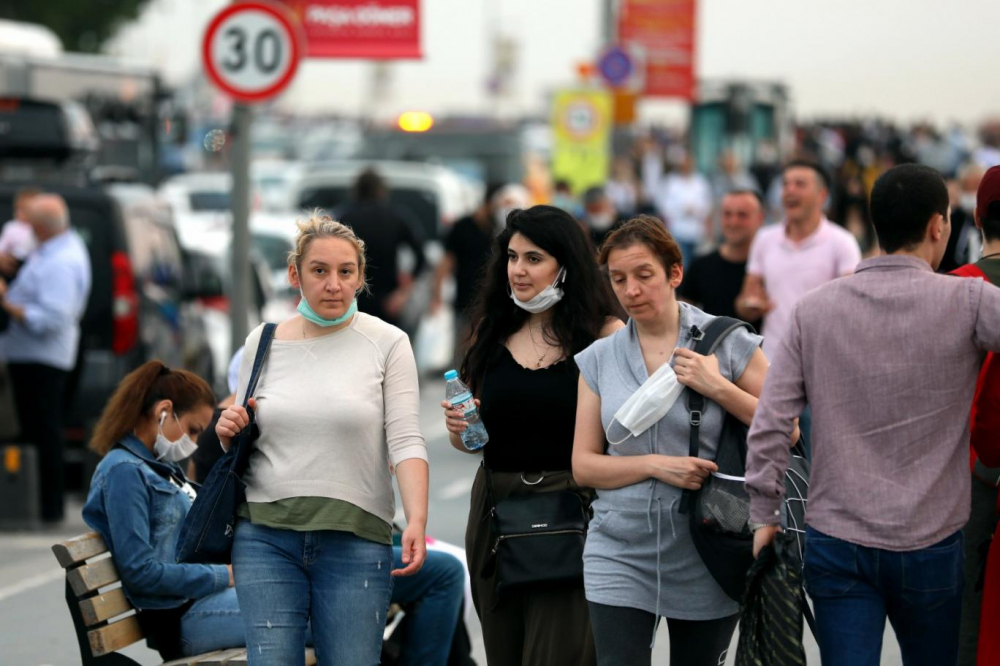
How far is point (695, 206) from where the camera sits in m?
24.0

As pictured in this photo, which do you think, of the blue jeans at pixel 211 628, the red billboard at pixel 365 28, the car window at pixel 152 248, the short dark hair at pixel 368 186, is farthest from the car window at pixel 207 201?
the blue jeans at pixel 211 628

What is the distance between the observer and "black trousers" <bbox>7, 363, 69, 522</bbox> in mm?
10594

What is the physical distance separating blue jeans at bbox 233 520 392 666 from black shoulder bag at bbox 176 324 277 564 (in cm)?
7

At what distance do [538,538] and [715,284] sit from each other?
4139 mm

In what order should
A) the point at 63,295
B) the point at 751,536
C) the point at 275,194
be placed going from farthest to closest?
the point at 275,194 < the point at 63,295 < the point at 751,536

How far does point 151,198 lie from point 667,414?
826cm

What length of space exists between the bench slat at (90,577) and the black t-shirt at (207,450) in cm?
57

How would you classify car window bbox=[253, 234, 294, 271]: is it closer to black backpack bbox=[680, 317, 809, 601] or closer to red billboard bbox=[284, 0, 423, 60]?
red billboard bbox=[284, 0, 423, 60]

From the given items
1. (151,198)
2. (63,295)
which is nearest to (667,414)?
(63,295)

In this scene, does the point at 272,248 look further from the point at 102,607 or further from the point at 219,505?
the point at 219,505

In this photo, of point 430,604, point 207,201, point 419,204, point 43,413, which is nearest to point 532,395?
point 430,604

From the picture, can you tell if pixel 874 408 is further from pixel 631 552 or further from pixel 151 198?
pixel 151 198

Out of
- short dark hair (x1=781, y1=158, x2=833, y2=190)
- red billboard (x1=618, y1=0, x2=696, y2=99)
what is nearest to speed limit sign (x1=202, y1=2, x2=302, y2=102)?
short dark hair (x1=781, y1=158, x2=833, y2=190)

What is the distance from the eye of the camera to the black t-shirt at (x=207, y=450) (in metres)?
5.94
